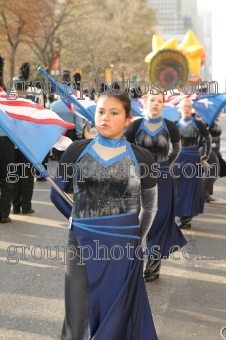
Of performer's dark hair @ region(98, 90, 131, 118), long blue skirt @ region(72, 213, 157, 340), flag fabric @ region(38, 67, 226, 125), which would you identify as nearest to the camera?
long blue skirt @ region(72, 213, 157, 340)

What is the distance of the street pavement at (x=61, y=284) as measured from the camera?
5.36 meters

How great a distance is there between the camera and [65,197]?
441cm

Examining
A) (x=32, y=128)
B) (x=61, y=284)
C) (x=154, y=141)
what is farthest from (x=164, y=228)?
(x=32, y=128)

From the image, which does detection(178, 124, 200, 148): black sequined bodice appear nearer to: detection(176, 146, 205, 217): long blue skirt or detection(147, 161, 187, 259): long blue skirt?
detection(176, 146, 205, 217): long blue skirt

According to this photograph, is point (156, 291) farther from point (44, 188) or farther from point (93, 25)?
point (93, 25)

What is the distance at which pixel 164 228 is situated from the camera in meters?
6.66

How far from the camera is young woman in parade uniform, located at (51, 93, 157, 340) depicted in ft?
13.4

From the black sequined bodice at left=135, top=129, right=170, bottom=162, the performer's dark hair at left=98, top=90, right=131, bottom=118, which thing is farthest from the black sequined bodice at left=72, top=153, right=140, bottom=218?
the black sequined bodice at left=135, top=129, right=170, bottom=162

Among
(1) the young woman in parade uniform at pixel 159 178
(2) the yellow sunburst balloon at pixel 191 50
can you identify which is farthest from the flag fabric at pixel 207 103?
(2) the yellow sunburst balloon at pixel 191 50

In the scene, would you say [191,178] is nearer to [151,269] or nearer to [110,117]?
A: [151,269]

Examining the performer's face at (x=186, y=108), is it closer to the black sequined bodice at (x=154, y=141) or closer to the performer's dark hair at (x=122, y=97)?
the black sequined bodice at (x=154, y=141)

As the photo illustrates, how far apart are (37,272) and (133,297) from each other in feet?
9.95

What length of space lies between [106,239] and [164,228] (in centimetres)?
262

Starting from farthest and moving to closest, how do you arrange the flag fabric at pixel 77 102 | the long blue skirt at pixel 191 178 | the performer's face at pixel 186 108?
the long blue skirt at pixel 191 178
the performer's face at pixel 186 108
the flag fabric at pixel 77 102
